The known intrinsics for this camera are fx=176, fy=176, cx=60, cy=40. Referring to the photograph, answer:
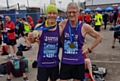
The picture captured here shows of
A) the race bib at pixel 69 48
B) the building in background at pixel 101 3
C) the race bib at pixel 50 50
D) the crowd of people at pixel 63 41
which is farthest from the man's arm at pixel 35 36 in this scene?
the building in background at pixel 101 3

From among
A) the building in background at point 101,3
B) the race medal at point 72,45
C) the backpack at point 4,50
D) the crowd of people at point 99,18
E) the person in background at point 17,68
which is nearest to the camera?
the race medal at point 72,45

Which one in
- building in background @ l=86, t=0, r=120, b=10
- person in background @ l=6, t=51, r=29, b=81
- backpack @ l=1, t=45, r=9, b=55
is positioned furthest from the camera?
building in background @ l=86, t=0, r=120, b=10

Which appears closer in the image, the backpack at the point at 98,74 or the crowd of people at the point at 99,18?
the backpack at the point at 98,74

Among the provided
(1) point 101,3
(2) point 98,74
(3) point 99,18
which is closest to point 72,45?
(2) point 98,74

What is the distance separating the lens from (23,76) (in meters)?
4.55

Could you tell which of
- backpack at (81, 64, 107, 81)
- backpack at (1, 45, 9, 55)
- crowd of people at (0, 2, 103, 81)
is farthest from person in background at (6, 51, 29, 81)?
backpack at (1, 45, 9, 55)

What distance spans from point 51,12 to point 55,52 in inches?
23.8

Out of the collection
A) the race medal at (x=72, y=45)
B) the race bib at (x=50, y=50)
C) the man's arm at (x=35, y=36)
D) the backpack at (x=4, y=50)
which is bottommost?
the backpack at (x=4, y=50)

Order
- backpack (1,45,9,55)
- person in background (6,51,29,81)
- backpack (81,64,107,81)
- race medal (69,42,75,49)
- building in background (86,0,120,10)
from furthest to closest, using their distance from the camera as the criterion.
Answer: building in background (86,0,120,10), backpack (1,45,9,55), person in background (6,51,29,81), backpack (81,64,107,81), race medal (69,42,75,49)

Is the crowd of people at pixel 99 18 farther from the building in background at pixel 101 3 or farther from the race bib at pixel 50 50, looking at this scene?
the building in background at pixel 101 3

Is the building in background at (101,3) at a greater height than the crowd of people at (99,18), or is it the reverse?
the building in background at (101,3)

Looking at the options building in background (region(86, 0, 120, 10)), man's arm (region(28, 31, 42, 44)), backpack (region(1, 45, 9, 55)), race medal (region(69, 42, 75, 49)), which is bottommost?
backpack (region(1, 45, 9, 55))

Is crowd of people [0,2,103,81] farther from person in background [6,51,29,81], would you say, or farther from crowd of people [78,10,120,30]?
crowd of people [78,10,120,30]

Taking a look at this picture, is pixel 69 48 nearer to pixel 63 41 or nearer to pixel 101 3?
pixel 63 41
